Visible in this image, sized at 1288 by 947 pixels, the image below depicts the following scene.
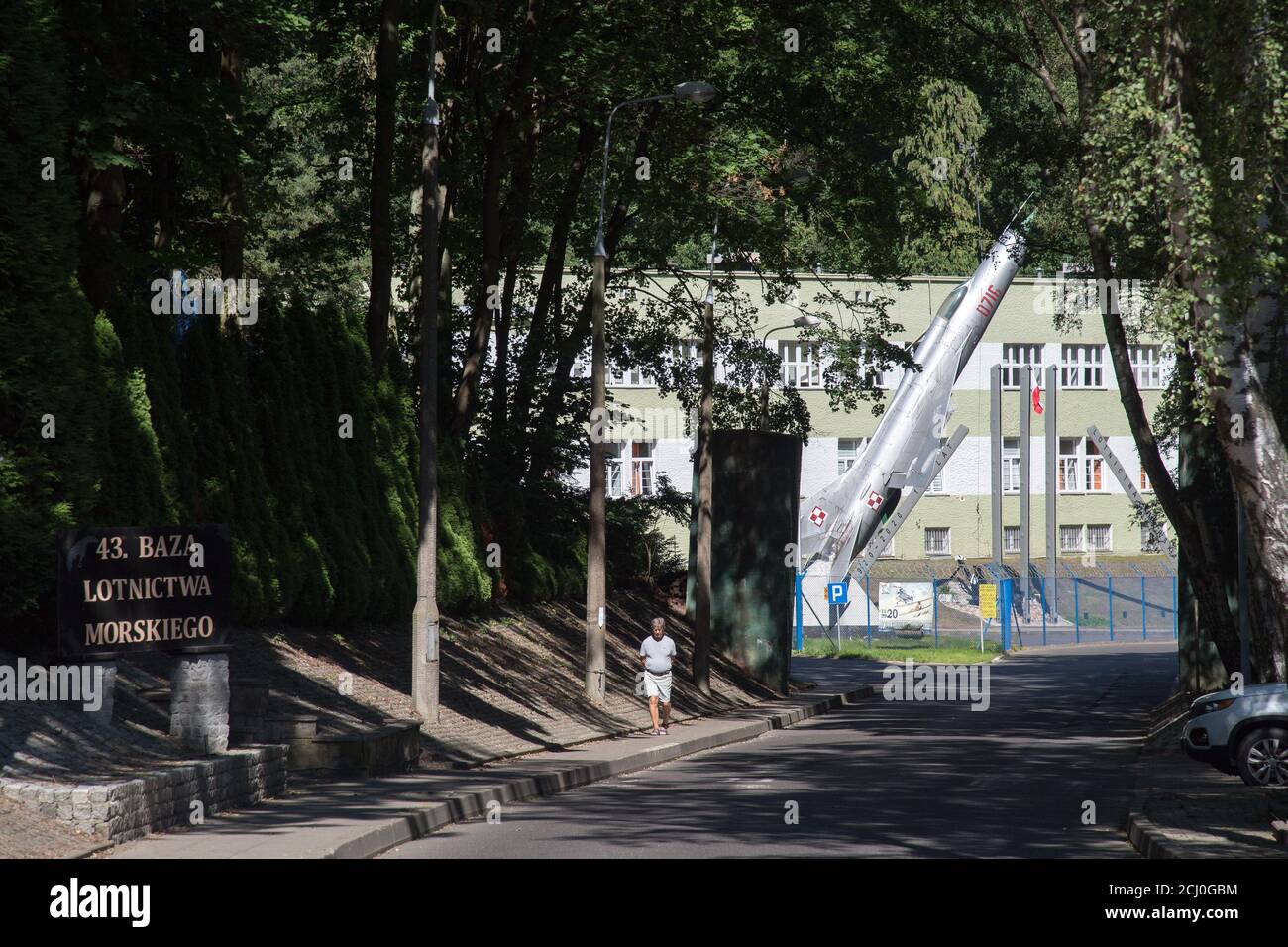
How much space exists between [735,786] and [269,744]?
17.4 ft

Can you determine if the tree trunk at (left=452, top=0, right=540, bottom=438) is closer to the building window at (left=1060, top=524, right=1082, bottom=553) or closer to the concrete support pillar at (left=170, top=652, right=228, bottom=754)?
the concrete support pillar at (left=170, top=652, right=228, bottom=754)

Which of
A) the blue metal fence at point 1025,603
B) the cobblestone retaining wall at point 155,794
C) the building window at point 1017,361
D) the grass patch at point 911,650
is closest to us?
the cobblestone retaining wall at point 155,794

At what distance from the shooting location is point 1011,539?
2980 inches

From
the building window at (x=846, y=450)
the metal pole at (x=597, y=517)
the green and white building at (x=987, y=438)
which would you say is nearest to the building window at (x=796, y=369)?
the green and white building at (x=987, y=438)

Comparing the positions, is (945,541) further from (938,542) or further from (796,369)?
(796,369)

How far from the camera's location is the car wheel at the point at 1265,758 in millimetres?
18156

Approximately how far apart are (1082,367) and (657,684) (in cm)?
5266

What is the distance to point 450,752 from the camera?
20.1 metres

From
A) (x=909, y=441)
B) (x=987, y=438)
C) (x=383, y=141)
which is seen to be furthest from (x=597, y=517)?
(x=987, y=438)

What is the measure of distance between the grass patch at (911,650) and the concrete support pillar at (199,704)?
37.5 meters

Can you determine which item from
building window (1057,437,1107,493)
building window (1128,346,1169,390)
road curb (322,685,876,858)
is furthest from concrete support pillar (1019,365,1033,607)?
road curb (322,685,876,858)

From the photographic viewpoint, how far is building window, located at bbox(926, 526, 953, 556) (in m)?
74.6

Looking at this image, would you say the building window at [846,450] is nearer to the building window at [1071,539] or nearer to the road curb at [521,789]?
the building window at [1071,539]

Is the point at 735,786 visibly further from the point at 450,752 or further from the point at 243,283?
the point at 243,283
